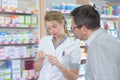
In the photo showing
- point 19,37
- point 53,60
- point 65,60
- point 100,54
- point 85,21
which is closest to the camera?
point 100,54

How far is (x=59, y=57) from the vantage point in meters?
2.60

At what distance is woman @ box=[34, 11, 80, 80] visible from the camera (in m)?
2.55

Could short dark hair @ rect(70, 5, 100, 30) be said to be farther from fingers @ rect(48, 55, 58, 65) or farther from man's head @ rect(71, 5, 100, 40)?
fingers @ rect(48, 55, 58, 65)

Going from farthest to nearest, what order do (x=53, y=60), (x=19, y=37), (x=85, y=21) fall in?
(x=19, y=37), (x=53, y=60), (x=85, y=21)

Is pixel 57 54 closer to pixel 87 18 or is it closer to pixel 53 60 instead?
pixel 53 60

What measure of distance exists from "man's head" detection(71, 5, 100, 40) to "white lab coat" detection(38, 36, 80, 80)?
823 mm

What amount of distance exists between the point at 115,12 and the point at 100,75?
432 centimetres

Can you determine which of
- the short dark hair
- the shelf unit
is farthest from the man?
the shelf unit

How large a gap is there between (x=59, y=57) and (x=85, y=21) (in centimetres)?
93

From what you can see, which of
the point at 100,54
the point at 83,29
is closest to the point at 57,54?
the point at 83,29

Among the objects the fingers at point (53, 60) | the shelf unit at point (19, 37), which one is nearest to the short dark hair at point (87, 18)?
the fingers at point (53, 60)

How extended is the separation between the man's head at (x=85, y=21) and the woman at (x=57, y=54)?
2.55 ft

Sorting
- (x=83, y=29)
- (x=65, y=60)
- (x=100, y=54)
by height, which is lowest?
(x=65, y=60)

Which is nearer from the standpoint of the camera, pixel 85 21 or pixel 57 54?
pixel 85 21
